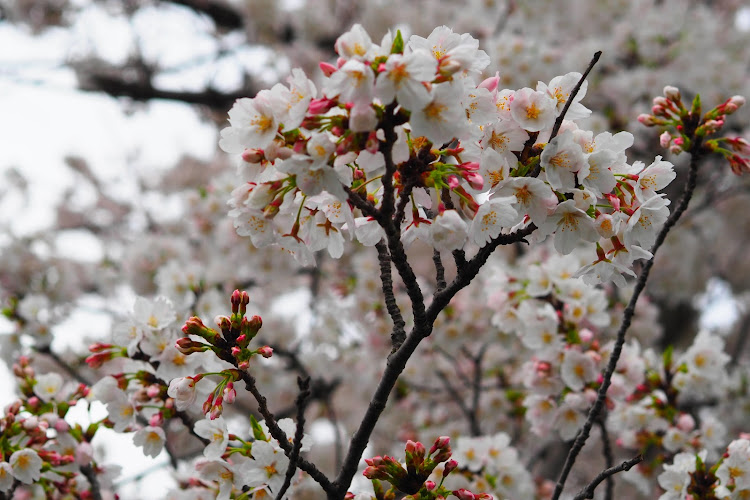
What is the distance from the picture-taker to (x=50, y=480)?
180 centimetres

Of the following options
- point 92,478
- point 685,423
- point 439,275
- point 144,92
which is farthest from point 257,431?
point 144,92

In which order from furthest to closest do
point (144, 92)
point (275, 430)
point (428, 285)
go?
point (144, 92) → point (428, 285) → point (275, 430)

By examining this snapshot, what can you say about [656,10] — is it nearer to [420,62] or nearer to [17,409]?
[420,62]

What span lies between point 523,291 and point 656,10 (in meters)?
4.04

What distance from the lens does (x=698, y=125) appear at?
1666 millimetres

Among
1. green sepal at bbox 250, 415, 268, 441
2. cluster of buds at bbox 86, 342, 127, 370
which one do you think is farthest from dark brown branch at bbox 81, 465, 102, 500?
green sepal at bbox 250, 415, 268, 441

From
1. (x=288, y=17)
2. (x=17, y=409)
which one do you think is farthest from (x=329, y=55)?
(x=17, y=409)

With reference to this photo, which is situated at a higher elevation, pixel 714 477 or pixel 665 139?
pixel 665 139

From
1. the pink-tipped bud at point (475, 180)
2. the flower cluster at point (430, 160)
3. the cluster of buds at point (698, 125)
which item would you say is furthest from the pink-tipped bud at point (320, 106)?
the cluster of buds at point (698, 125)

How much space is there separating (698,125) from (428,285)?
9.34 ft

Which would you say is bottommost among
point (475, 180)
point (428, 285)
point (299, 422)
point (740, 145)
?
point (299, 422)

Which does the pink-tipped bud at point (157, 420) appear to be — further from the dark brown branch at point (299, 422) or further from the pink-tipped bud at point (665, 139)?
the pink-tipped bud at point (665, 139)

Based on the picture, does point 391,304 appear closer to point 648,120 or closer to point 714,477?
point 648,120

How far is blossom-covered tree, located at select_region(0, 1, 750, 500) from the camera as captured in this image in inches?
44.7
